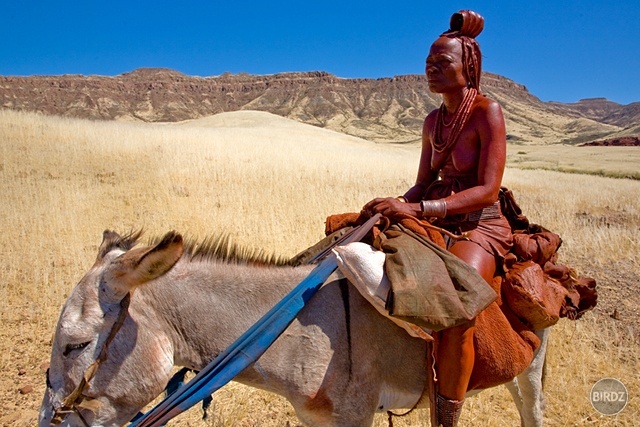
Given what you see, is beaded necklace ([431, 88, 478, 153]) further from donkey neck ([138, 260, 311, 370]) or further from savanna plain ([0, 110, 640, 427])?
savanna plain ([0, 110, 640, 427])

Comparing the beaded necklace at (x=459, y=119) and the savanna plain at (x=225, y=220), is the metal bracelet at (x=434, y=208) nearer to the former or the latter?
the beaded necklace at (x=459, y=119)

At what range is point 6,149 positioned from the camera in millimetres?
12828

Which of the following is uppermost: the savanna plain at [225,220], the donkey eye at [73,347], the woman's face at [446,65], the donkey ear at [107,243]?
the woman's face at [446,65]

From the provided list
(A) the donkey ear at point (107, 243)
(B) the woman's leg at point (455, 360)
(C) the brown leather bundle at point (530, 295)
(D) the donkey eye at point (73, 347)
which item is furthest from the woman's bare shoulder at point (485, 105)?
(D) the donkey eye at point (73, 347)

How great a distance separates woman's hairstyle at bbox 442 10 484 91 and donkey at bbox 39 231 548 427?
1.52 m

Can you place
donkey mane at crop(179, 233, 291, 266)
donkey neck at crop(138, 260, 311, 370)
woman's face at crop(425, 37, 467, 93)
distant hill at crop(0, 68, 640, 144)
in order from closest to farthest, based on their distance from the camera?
donkey neck at crop(138, 260, 311, 370) < donkey mane at crop(179, 233, 291, 266) < woman's face at crop(425, 37, 467, 93) < distant hill at crop(0, 68, 640, 144)

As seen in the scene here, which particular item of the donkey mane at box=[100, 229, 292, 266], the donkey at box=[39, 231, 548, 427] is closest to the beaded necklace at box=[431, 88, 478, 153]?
the donkey at box=[39, 231, 548, 427]

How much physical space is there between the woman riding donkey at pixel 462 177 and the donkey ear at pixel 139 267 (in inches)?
46.6

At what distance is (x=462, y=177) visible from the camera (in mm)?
2465

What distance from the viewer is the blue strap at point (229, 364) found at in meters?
1.71

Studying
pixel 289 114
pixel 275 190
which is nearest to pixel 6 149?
pixel 275 190

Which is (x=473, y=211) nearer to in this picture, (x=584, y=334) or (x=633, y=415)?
(x=633, y=415)

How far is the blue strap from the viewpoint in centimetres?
171

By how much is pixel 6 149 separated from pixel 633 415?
1671cm
